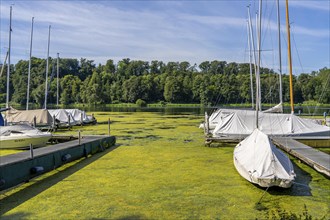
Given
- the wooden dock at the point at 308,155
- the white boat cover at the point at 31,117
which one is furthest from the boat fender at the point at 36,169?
the white boat cover at the point at 31,117

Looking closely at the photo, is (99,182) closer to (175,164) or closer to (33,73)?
(175,164)

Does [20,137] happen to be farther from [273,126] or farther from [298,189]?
[273,126]

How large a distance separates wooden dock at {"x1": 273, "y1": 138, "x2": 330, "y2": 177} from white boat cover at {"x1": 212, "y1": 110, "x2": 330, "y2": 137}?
1.80 m

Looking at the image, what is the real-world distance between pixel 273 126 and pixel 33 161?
1456 centimetres

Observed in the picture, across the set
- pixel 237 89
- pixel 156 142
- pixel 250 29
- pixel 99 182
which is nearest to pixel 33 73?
pixel 237 89

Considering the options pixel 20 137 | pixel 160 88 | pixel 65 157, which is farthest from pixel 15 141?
pixel 160 88

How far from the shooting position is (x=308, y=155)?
1348 cm

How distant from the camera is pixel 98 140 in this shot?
57.7 feet

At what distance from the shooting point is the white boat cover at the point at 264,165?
9.22 meters

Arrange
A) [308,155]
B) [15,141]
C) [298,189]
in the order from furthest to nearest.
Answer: [15,141] → [308,155] → [298,189]

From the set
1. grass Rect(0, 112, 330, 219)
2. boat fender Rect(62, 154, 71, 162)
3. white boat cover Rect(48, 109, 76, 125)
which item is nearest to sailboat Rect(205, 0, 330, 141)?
grass Rect(0, 112, 330, 219)

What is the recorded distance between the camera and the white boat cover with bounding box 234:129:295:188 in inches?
363

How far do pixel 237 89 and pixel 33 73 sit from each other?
236 feet

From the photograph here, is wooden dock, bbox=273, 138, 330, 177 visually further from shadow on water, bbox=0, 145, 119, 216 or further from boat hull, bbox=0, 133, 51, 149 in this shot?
boat hull, bbox=0, 133, 51, 149
